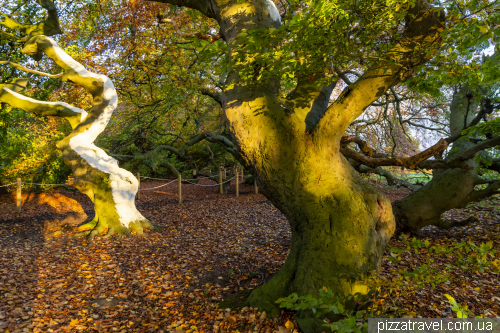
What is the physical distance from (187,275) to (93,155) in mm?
3961

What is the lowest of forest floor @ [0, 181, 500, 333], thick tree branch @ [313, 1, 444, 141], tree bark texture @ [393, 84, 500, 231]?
forest floor @ [0, 181, 500, 333]

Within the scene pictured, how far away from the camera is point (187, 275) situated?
13.8ft

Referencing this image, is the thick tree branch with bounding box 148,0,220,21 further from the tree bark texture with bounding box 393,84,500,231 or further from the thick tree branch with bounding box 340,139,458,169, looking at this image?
the tree bark texture with bounding box 393,84,500,231

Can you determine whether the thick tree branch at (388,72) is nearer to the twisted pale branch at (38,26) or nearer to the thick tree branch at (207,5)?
the thick tree branch at (207,5)

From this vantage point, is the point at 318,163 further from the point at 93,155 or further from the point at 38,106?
the point at 38,106

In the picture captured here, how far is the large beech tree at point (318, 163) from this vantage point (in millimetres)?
2789

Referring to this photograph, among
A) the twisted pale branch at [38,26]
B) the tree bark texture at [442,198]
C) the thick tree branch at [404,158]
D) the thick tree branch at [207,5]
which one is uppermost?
the twisted pale branch at [38,26]

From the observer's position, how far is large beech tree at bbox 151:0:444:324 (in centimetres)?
279

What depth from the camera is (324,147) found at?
10.2ft

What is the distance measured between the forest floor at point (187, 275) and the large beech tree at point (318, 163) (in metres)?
0.38

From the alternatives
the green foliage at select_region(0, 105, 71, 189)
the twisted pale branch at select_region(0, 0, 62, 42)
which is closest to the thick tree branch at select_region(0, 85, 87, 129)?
the twisted pale branch at select_region(0, 0, 62, 42)

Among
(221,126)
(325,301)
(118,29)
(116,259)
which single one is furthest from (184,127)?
(325,301)

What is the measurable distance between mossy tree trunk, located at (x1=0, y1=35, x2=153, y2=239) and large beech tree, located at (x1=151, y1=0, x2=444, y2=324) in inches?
165

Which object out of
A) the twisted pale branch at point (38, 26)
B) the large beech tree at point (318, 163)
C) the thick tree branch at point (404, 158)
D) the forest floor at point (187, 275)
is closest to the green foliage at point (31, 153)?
the twisted pale branch at point (38, 26)
